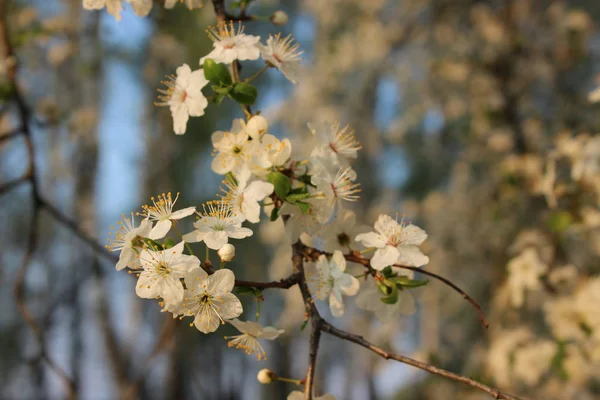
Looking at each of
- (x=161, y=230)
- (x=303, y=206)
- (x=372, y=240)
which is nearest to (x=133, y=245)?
(x=161, y=230)

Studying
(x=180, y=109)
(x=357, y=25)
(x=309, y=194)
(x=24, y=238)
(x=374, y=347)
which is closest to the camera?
(x=374, y=347)

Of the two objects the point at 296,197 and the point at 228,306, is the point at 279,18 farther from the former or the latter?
the point at 228,306

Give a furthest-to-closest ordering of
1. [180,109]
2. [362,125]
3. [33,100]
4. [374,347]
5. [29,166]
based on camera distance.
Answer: [33,100] < [362,125] < [29,166] < [180,109] < [374,347]

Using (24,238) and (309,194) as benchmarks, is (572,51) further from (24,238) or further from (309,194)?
(24,238)

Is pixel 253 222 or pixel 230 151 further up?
pixel 230 151

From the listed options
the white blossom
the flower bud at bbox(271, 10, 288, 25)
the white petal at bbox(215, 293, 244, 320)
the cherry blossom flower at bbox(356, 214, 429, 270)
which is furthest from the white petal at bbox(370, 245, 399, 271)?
the white blossom

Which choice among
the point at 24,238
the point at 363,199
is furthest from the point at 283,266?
Answer: the point at 24,238

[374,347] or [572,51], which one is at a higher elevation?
[572,51]
